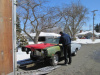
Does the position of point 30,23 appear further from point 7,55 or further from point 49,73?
point 7,55

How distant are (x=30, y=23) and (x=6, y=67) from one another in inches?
283

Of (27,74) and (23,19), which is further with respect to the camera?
(23,19)

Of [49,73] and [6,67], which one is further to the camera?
[49,73]

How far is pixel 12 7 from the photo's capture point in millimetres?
2502

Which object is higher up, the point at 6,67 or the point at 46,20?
the point at 46,20

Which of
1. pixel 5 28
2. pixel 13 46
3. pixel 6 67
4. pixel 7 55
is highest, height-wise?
pixel 5 28

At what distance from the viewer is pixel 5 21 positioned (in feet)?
7.66

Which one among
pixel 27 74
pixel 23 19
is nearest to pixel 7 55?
pixel 27 74

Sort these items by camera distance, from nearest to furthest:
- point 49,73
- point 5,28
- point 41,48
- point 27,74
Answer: point 5,28 < point 27,74 < point 49,73 < point 41,48

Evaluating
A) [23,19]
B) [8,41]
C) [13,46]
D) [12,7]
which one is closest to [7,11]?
[12,7]

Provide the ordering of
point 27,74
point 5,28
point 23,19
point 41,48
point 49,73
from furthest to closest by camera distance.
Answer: point 23,19
point 41,48
point 49,73
point 27,74
point 5,28

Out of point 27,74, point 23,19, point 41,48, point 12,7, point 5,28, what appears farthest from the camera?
point 23,19

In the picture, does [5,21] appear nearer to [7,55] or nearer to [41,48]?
[7,55]

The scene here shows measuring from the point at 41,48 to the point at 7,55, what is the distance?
2.40 metres
